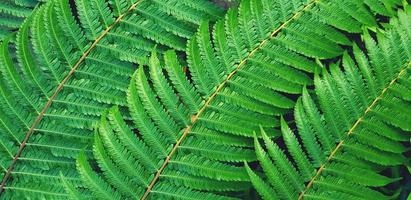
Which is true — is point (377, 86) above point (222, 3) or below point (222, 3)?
below

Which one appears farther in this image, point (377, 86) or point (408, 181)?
point (408, 181)

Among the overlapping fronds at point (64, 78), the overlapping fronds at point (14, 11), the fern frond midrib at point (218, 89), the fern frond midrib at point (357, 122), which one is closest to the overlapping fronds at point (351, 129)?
the fern frond midrib at point (357, 122)

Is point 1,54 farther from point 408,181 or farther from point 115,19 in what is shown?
point 408,181

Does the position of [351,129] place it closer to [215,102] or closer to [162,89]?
[215,102]

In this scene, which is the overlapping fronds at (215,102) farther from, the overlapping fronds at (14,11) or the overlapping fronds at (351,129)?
the overlapping fronds at (14,11)

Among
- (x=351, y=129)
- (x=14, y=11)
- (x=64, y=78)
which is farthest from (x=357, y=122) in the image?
(x=14, y=11)

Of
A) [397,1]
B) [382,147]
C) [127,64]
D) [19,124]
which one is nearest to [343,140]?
[382,147]

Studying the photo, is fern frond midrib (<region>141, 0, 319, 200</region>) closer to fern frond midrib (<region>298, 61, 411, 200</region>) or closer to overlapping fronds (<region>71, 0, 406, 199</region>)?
overlapping fronds (<region>71, 0, 406, 199</region>)
